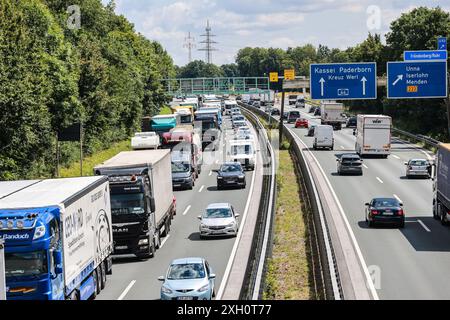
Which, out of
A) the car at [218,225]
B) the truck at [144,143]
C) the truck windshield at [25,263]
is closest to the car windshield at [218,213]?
→ the car at [218,225]

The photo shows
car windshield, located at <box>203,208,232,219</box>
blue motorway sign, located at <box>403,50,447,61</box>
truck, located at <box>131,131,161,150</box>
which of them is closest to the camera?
car windshield, located at <box>203,208,232,219</box>

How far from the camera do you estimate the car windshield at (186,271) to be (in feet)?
72.3

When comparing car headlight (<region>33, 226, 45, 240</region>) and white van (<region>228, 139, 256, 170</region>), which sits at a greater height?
car headlight (<region>33, 226, 45, 240</region>)

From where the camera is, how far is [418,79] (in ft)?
157

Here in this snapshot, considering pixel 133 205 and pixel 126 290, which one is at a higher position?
pixel 133 205

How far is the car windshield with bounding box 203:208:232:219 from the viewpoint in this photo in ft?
113

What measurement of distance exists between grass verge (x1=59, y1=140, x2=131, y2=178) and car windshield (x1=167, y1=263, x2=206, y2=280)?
111ft

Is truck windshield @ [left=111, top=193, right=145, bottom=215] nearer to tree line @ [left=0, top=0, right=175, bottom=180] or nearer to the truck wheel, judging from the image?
the truck wheel

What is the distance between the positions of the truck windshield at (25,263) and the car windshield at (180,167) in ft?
111

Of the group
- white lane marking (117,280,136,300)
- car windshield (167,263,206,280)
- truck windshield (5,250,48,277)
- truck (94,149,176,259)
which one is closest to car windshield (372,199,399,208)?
truck (94,149,176,259)

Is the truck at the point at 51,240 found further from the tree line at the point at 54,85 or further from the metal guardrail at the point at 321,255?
the tree line at the point at 54,85

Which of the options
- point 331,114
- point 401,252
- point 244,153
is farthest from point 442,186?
point 331,114

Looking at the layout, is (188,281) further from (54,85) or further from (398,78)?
(54,85)

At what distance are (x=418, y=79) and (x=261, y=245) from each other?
2124 cm
